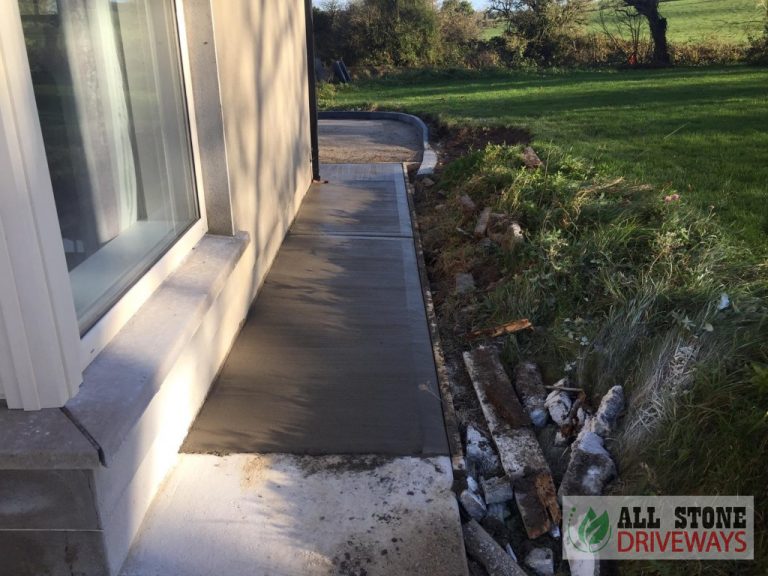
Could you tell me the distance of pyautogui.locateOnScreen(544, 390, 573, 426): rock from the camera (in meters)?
3.14

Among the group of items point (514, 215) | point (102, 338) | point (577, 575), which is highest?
point (102, 338)

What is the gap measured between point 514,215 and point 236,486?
352 centimetres

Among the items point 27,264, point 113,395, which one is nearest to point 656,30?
point 113,395

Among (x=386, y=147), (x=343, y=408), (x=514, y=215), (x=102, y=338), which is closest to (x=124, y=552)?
(x=102, y=338)

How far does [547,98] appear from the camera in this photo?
1407cm

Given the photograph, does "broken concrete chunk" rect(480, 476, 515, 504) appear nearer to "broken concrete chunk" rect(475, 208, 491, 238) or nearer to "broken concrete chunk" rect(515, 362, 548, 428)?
"broken concrete chunk" rect(515, 362, 548, 428)

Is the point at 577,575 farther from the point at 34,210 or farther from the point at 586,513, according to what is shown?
the point at 34,210

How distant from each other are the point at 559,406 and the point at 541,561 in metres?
0.92

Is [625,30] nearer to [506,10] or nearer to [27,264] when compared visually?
[506,10]

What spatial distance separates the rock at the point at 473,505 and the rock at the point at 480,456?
0.23 metres

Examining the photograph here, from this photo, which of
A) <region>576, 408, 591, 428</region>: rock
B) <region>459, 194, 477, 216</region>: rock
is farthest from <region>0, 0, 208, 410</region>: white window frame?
<region>459, 194, 477, 216</region>: rock

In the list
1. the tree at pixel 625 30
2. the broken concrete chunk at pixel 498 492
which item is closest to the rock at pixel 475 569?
the broken concrete chunk at pixel 498 492

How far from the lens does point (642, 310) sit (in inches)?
135

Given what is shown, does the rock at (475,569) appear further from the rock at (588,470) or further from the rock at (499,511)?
the rock at (588,470)
